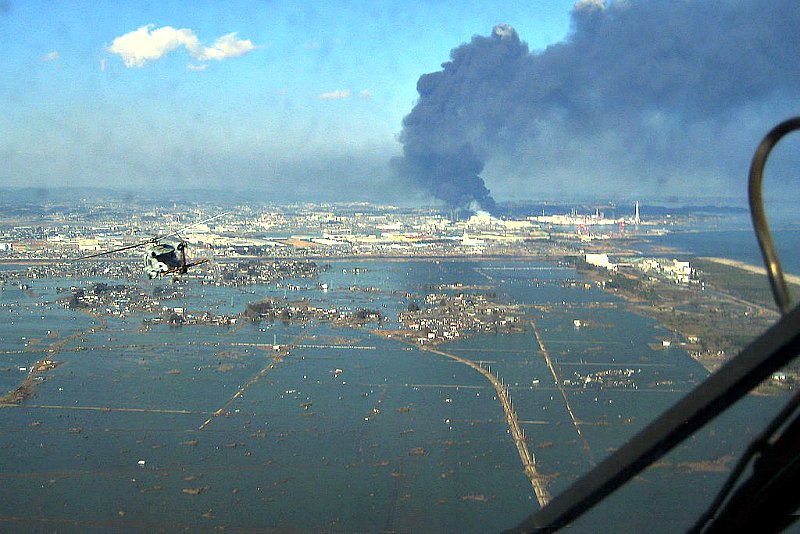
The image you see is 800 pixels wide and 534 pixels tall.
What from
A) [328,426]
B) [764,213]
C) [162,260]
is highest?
[764,213]

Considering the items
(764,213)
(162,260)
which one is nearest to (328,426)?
(162,260)

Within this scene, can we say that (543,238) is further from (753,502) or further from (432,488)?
(753,502)

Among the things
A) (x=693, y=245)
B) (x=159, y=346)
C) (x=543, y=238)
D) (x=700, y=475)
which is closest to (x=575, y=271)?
(x=693, y=245)

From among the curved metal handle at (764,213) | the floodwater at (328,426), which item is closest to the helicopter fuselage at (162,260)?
the floodwater at (328,426)

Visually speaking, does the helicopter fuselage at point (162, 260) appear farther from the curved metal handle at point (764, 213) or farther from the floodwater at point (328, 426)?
the curved metal handle at point (764, 213)

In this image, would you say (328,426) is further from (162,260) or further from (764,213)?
(764,213)

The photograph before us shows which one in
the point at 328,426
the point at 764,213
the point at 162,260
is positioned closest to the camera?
the point at 764,213
